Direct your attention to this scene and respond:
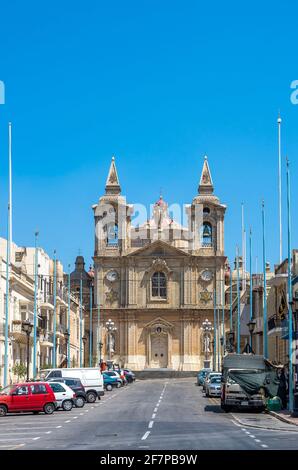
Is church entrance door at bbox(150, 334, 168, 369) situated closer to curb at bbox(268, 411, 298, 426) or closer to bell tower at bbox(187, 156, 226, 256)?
bell tower at bbox(187, 156, 226, 256)

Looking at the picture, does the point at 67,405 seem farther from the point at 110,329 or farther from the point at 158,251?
the point at 158,251

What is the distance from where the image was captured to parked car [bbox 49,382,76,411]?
4455 cm

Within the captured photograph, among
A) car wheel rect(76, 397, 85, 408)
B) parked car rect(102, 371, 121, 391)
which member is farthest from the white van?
parked car rect(102, 371, 121, 391)

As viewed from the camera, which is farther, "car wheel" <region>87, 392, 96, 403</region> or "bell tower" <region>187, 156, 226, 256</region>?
"bell tower" <region>187, 156, 226, 256</region>

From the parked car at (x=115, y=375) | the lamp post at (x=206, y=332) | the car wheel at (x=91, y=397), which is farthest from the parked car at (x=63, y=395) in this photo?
the lamp post at (x=206, y=332)

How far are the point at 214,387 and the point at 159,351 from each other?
205ft

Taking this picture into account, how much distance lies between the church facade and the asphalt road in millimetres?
74647

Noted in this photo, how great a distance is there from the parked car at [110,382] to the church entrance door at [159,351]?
40.1 m

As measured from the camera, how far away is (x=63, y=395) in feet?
147

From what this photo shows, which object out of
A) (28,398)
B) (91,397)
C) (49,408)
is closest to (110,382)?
(91,397)

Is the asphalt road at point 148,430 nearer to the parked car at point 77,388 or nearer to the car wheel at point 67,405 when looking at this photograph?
the car wheel at point 67,405
